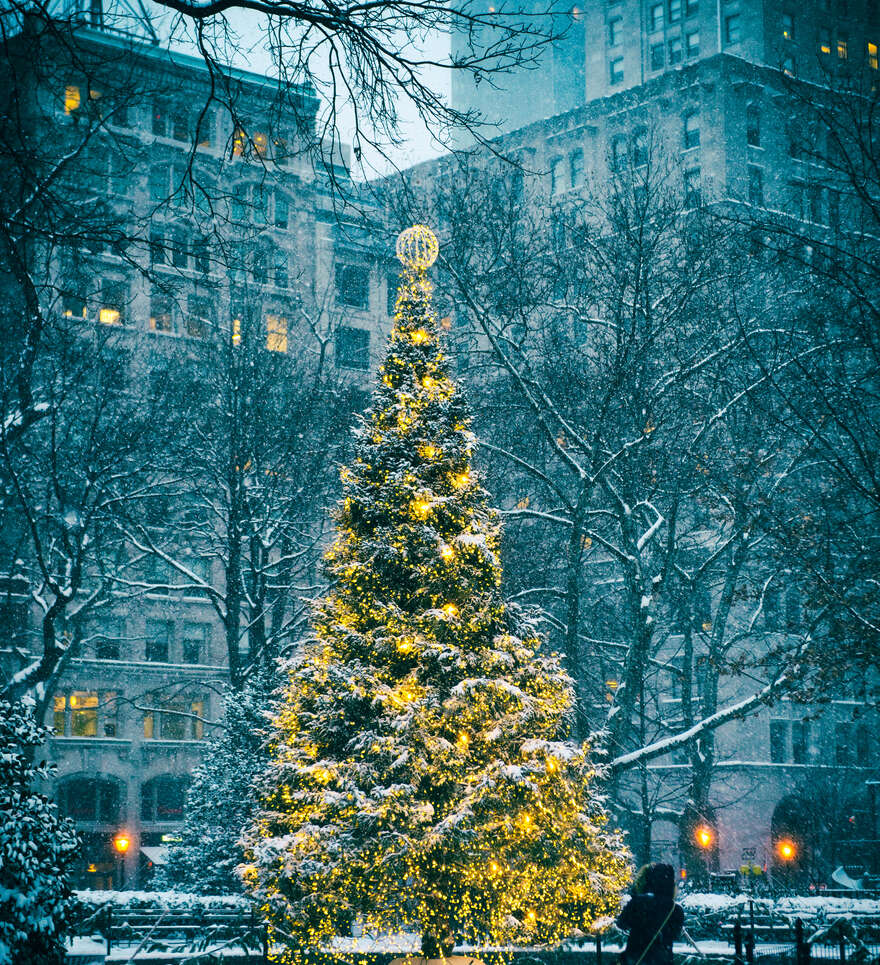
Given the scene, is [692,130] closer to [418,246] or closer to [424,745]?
[418,246]

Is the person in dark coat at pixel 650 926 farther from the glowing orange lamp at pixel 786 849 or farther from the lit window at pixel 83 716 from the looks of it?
the lit window at pixel 83 716

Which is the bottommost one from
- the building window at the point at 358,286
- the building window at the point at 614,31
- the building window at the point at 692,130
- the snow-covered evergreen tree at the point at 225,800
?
the snow-covered evergreen tree at the point at 225,800

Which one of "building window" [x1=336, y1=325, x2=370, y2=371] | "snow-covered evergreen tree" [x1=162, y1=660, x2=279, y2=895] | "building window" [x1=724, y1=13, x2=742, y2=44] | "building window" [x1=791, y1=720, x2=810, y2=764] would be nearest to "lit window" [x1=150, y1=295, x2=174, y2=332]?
"building window" [x1=336, y1=325, x2=370, y2=371]

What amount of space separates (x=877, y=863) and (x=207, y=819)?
93.0 ft

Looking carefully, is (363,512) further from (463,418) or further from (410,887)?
(410,887)

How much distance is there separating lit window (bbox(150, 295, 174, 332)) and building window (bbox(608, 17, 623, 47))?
4114 cm

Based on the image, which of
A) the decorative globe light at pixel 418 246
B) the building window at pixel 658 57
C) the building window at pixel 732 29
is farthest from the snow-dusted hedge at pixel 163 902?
the building window at pixel 658 57

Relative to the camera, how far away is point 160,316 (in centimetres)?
5809

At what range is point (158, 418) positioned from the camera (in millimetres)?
32938

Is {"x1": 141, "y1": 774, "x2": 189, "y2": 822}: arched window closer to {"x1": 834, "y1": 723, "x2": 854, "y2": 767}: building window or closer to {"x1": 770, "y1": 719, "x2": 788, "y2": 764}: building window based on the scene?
{"x1": 770, "y1": 719, "x2": 788, "y2": 764}: building window

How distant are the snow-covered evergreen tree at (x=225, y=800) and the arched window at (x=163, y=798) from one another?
2466cm

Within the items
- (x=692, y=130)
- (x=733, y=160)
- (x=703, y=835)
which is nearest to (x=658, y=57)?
(x=692, y=130)

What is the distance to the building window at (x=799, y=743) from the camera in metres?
52.4

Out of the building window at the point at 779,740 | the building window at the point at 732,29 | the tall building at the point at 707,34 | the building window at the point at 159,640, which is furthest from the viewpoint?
the building window at the point at 732,29
